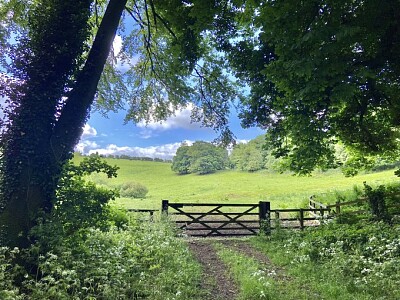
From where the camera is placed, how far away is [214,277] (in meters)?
6.39

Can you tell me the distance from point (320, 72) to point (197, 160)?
3900cm

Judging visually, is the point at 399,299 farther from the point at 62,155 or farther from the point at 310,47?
the point at 62,155

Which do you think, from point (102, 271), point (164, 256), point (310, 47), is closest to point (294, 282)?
point (164, 256)

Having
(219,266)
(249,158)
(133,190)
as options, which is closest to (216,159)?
(249,158)

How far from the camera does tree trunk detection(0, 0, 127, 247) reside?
18.0ft

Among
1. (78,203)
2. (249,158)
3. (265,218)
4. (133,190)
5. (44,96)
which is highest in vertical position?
(249,158)

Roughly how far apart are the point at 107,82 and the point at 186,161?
108 feet

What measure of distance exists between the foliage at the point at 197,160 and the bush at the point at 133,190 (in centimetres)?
1390

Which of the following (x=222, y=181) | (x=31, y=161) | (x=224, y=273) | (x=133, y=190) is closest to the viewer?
(x=31, y=161)

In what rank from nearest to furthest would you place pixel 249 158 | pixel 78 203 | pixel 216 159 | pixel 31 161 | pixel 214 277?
pixel 31 161
pixel 78 203
pixel 214 277
pixel 216 159
pixel 249 158

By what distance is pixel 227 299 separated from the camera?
16.9 feet

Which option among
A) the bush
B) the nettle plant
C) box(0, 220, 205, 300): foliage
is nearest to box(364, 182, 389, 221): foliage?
box(0, 220, 205, 300): foliage

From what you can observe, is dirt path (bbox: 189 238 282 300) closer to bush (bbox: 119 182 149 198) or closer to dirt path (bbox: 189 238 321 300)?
dirt path (bbox: 189 238 321 300)

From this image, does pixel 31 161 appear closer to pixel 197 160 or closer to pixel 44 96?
pixel 44 96
